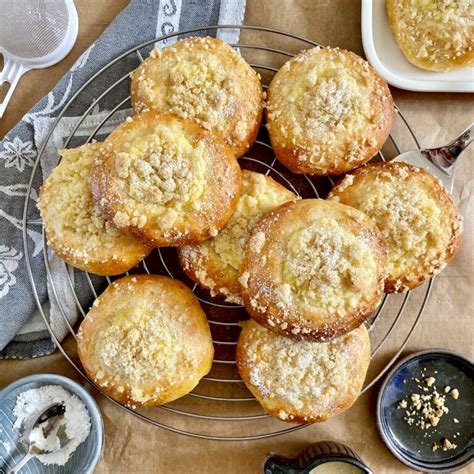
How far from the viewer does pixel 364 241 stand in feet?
6.64

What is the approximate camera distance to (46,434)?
2.42 m

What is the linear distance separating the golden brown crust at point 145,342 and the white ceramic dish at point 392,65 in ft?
4.00

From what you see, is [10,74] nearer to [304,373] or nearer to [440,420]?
[304,373]

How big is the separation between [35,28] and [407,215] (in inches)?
66.3

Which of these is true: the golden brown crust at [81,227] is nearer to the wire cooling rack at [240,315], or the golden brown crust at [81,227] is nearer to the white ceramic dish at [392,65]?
the wire cooling rack at [240,315]

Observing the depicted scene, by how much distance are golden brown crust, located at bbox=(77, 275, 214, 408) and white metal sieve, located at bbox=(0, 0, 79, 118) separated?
1041 mm

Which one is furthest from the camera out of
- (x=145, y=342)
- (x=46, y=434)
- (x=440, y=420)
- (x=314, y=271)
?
(x=440, y=420)

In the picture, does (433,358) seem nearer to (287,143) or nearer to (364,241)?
(364,241)

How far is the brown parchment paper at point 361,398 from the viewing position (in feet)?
8.34

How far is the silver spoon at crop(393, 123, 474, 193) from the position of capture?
7.89ft

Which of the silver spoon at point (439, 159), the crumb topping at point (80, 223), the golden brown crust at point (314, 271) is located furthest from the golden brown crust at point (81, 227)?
the silver spoon at point (439, 159)

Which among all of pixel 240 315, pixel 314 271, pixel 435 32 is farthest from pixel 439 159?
pixel 240 315

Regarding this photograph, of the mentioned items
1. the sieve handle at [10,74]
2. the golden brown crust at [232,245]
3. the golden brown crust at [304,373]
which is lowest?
the golden brown crust at [304,373]

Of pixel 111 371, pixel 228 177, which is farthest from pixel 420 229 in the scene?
pixel 111 371
